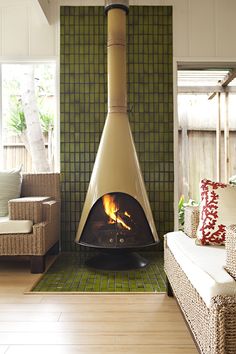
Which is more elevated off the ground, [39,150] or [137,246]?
[39,150]

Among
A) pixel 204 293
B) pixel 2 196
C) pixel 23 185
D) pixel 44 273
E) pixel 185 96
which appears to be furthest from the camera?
pixel 185 96

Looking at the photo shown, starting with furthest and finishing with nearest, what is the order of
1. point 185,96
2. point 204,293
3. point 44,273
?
point 185,96 < point 44,273 < point 204,293

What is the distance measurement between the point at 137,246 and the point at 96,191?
23.0 inches

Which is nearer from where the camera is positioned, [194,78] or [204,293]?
[204,293]

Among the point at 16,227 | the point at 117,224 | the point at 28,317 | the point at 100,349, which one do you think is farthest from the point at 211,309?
the point at 16,227

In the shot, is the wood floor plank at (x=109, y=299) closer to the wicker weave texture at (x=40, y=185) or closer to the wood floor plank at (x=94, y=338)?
the wood floor plank at (x=94, y=338)

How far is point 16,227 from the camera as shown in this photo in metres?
2.95

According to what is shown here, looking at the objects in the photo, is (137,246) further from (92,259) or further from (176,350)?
(176,350)

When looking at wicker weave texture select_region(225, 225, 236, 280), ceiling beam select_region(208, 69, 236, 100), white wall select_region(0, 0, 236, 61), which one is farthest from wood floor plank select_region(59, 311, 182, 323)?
ceiling beam select_region(208, 69, 236, 100)

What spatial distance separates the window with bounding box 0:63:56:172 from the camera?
403cm

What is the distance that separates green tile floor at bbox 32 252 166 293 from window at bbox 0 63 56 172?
1.41 meters

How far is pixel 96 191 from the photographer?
3.08 metres

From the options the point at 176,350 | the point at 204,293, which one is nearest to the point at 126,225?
the point at 176,350

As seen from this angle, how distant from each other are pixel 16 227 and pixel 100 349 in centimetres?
154
